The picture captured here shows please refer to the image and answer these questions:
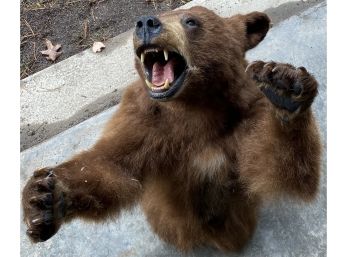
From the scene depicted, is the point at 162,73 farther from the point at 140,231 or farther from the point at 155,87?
the point at 140,231

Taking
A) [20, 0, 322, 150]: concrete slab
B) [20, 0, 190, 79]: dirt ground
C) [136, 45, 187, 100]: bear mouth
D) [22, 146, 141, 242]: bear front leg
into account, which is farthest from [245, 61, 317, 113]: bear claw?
[20, 0, 190, 79]: dirt ground

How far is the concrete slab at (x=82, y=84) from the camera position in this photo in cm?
472

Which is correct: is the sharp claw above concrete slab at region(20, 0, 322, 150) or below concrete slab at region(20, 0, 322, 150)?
above

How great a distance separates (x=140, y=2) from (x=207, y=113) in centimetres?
315

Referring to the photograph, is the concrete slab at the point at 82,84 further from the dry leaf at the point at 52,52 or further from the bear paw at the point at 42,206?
the bear paw at the point at 42,206

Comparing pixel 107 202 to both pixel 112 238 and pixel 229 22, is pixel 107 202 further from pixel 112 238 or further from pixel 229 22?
pixel 229 22

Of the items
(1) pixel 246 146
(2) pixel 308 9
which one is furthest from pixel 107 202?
(2) pixel 308 9

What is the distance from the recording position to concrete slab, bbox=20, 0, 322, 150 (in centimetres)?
472

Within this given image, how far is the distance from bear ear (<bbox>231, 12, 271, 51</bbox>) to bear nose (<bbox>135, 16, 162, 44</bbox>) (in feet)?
2.58

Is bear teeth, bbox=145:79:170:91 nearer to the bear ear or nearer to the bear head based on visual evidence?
the bear head

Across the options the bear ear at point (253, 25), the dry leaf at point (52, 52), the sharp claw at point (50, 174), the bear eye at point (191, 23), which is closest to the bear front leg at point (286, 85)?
the bear eye at point (191, 23)

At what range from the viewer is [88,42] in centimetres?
545

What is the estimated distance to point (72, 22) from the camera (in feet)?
18.7

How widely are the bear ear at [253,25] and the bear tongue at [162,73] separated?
2.20 ft
